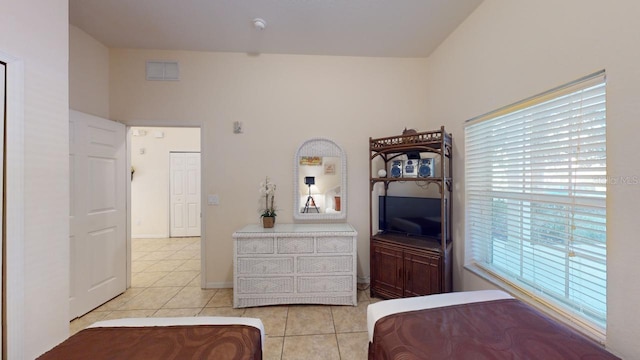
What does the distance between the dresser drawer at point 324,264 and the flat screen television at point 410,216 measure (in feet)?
2.20

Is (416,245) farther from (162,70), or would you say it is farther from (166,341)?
(162,70)

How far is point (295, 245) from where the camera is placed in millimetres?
2443

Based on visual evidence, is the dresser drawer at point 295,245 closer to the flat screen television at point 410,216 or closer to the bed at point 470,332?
the flat screen television at point 410,216

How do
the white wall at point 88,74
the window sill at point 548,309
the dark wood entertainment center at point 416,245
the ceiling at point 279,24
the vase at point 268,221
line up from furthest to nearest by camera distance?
1. the vase at point 268,221
2. the white wall at point 88,74
3. the dark wood entertainment center at point 416,245
4. the ceiling at point 279,24
5. the window sill at point 548,309

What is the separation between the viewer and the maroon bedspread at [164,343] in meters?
0.97

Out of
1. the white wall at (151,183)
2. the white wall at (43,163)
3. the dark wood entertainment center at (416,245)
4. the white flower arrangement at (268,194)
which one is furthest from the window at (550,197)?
the white wall at (151,183)

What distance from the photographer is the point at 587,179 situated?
1312mm

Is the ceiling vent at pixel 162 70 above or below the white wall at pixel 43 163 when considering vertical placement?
above

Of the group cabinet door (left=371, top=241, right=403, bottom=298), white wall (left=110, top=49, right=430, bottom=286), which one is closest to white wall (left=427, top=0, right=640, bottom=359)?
cabinet door (left=371, top=241, right=403, bottom=298)

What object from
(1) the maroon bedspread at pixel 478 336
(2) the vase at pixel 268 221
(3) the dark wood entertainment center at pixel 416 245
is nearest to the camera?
(1) the maroon bedspread at pixel 478 336

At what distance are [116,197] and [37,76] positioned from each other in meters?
1.57

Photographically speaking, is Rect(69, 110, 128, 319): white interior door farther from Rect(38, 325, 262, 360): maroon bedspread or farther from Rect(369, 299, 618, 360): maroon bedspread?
Rect(369, 299, 618, 360): maroon bedspread

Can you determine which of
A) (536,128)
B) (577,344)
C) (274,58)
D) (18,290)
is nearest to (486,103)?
(536,128)

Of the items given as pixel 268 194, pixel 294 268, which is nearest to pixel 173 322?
pixel 294 268
